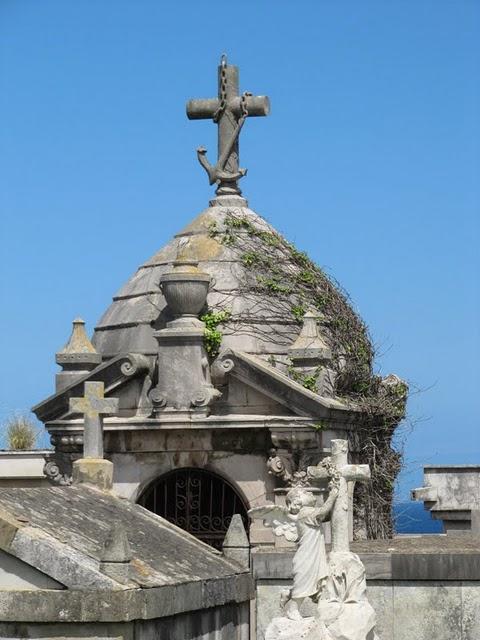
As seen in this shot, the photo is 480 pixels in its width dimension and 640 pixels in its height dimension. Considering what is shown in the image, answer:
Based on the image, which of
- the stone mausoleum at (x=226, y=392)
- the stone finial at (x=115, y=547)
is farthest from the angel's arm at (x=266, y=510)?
the stone finial at (x=115, y=547)

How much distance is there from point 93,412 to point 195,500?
3303mm

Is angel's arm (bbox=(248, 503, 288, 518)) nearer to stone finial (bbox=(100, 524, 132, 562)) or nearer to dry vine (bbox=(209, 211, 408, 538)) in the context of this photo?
stone finial (bbox=(100, 524, 132, 562))

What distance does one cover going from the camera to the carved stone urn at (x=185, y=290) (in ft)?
79.1

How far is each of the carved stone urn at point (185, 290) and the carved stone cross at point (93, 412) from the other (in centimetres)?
274

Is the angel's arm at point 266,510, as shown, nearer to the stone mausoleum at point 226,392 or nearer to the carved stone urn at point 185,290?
the stone mausoleum at point 226,392

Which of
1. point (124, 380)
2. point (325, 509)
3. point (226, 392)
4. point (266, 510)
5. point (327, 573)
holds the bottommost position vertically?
point (327, 573)

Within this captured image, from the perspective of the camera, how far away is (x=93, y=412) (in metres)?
21.4

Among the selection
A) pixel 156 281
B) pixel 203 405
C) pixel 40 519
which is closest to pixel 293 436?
pixel 203 405

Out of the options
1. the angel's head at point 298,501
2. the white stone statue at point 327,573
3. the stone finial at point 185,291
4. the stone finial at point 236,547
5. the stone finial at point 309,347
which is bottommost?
the white stone statue at point 327,573

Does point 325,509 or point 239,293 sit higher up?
point 239,293

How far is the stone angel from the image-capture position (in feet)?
54.6

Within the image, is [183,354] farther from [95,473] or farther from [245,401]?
[95,473]

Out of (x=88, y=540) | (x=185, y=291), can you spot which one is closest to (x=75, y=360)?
(x=185, y=291)

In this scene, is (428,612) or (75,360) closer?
(428,612)
